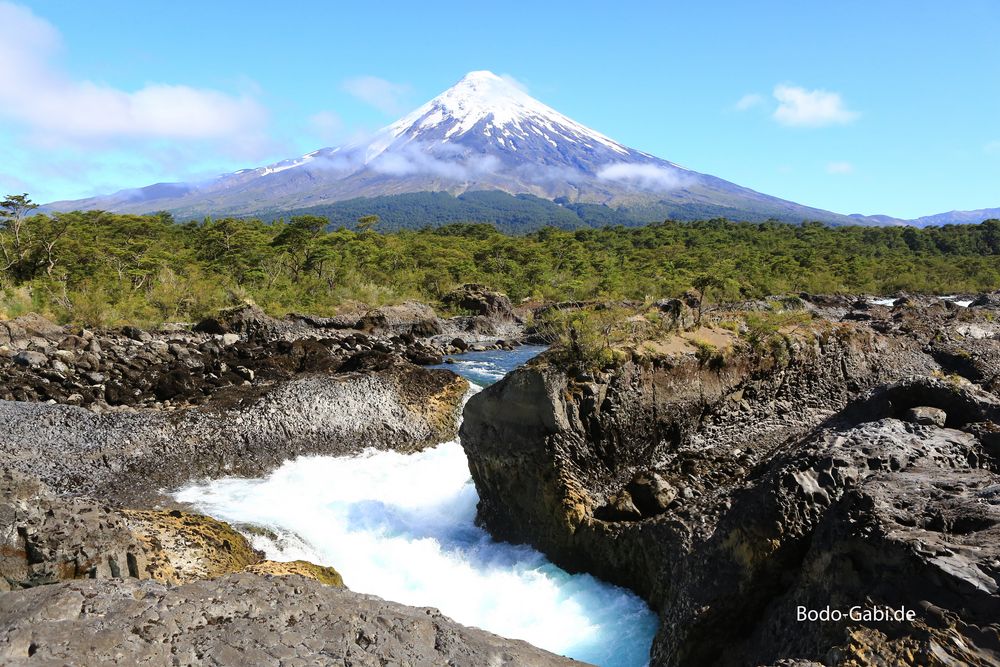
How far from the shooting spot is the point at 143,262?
3119cm

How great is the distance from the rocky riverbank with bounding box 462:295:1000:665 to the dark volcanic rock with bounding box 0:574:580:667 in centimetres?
205

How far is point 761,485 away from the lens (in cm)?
584

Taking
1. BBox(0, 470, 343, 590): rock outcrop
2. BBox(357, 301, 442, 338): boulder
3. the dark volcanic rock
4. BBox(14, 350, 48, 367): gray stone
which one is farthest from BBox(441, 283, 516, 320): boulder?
the dark volcanic rock

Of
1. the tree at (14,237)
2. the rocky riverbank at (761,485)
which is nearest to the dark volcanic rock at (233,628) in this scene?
the rocky riverbank at (761,485)

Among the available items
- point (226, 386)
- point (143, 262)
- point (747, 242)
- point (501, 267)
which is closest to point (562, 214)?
point (747, 242)

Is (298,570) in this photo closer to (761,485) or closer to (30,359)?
(761,485)

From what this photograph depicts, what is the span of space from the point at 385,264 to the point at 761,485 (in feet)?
137

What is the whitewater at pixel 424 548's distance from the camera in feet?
23.4

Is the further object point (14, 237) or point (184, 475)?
point (14, 237)

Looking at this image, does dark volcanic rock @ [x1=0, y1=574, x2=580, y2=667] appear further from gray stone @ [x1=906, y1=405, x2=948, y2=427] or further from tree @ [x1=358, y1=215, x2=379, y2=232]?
tree @ [x1=358, y1=215, x2=379, y2=232]

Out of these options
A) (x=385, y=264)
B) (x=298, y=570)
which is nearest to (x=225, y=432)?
(x=298, y=570)

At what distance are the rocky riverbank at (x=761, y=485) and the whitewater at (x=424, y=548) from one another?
466 millimetres

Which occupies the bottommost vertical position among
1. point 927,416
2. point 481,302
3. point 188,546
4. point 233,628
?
point 188,546

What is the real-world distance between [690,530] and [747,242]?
71421 millimetres
